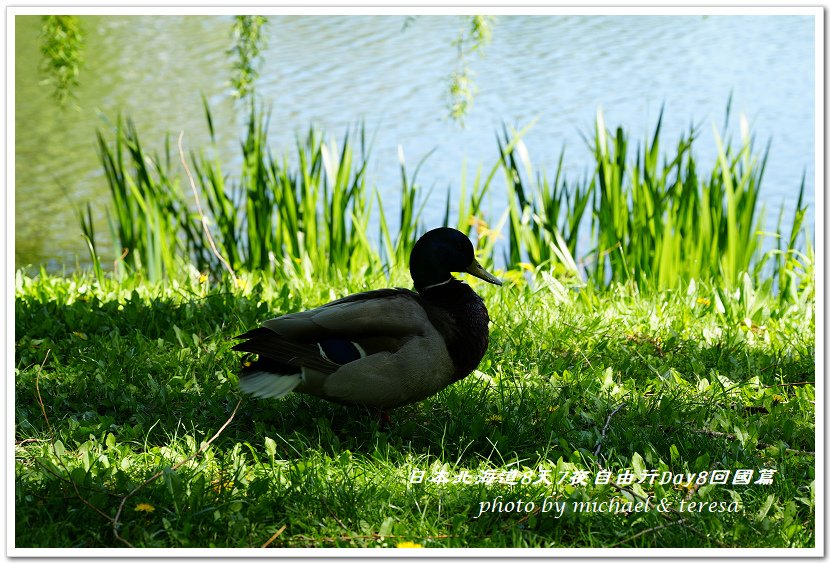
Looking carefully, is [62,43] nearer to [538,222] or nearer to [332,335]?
[538,222]

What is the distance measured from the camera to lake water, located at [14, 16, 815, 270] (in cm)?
808

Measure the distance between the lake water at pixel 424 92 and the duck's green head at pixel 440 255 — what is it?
12.6ft

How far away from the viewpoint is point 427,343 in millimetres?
3125

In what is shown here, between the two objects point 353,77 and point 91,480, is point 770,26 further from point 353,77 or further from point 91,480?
point 91,480

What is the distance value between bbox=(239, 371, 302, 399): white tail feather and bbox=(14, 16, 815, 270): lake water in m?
4.22

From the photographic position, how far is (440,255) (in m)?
3.35

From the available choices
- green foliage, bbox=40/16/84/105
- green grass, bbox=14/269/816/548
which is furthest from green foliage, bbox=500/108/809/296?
green foliage, bbox=40/16/84/105

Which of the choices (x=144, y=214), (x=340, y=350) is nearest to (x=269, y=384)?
(x=340, y=350)

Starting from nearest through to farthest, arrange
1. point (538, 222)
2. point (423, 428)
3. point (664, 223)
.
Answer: point (423, 428)
point (538, 222)
point (664, 223)

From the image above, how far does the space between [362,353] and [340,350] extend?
8cm

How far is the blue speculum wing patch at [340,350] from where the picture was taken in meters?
3.07

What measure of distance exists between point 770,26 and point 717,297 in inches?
256

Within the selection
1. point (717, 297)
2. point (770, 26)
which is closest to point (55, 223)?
point (717, 297)

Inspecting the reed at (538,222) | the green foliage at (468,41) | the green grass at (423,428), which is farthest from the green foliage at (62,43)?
the green foliage at (468,41)
